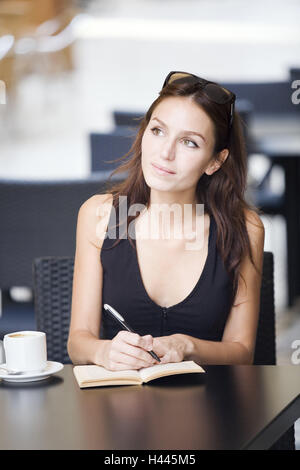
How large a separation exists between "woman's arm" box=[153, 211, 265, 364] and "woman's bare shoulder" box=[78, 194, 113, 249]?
277mm

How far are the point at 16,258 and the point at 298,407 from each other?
3.83ft

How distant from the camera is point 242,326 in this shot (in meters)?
1.62

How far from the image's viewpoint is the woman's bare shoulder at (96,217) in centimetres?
167

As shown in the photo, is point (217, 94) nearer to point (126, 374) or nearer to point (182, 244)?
point (182, 244)

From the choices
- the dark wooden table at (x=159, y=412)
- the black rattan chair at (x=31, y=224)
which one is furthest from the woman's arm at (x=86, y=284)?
the black rattan chair at (x=31, y=224)

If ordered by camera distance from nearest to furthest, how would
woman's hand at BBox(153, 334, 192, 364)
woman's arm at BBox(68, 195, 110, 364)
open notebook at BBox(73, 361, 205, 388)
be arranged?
open notebook at BBox(73, 361, 205, 388)
woman's hand at BBox(153, 334, 192, 364)
woman's arm at BBox(68, 195, 110, 364)

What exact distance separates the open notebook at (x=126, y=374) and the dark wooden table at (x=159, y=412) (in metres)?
0.01

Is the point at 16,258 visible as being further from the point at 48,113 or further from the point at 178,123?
the point at 48,113

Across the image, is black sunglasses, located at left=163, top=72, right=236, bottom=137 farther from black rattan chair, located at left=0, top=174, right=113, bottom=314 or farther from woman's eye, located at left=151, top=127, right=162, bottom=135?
black rattan chair, located at left=0, top=174, right=113, bottom=314

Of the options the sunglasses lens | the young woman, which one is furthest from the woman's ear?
the sunglasses lens

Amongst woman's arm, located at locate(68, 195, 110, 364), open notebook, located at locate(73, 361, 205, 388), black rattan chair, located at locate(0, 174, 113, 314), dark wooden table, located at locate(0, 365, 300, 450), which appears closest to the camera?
dark wooden table, located at locate(0, 365, 300, 450)

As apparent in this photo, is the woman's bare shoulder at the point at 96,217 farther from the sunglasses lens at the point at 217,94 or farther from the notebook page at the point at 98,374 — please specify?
the notebook page at the point at 98,374

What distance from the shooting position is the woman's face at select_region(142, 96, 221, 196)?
149 cm
